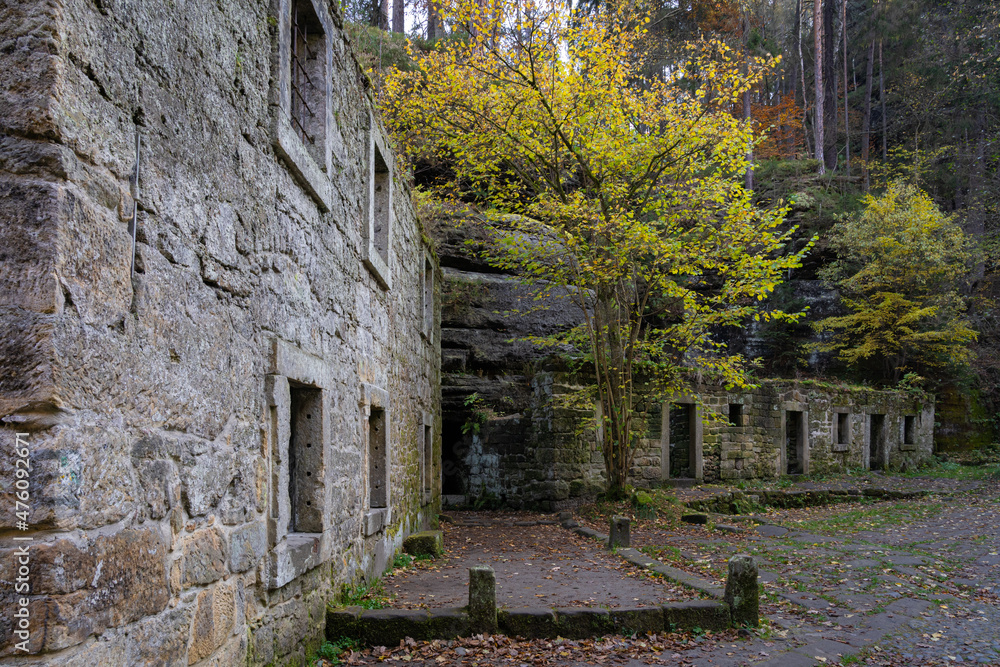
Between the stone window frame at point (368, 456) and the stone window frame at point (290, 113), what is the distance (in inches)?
76.3

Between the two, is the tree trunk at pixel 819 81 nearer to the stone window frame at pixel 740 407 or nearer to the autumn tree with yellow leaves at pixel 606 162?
the stone window frame at pixel 740 407

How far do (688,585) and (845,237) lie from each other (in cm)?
2082

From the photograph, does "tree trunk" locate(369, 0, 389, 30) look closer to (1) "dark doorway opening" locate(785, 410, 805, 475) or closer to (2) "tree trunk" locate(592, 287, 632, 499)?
(2) "tree trunk" locate(592, 287, 632, 499)

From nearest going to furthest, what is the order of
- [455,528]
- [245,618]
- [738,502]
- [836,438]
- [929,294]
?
1. [245,618]
2. [455,528]
3. [738,502]
4. [836,438]
5. [929,294]

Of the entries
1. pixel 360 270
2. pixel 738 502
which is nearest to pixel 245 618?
pixel 360 270

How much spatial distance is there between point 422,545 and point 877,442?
19.6 metres

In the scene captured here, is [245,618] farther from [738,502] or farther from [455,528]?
[738,502]

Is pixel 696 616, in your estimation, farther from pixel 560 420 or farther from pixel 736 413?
pixel 736 413

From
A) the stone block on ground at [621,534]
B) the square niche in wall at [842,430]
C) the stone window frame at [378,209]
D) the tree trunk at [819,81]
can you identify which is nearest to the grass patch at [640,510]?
the stone block on ground at [621,534]

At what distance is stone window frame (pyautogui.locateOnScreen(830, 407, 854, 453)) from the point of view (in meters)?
20.1

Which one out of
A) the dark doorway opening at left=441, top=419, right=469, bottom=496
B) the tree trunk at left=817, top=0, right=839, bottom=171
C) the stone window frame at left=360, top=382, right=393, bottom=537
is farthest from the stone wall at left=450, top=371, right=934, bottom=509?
the tree trunk at left=817, top=0, right=839, bottom=171

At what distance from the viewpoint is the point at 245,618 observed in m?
3.27

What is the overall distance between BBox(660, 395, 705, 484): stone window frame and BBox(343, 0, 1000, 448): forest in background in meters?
10.1

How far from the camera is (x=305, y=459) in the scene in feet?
14.9
